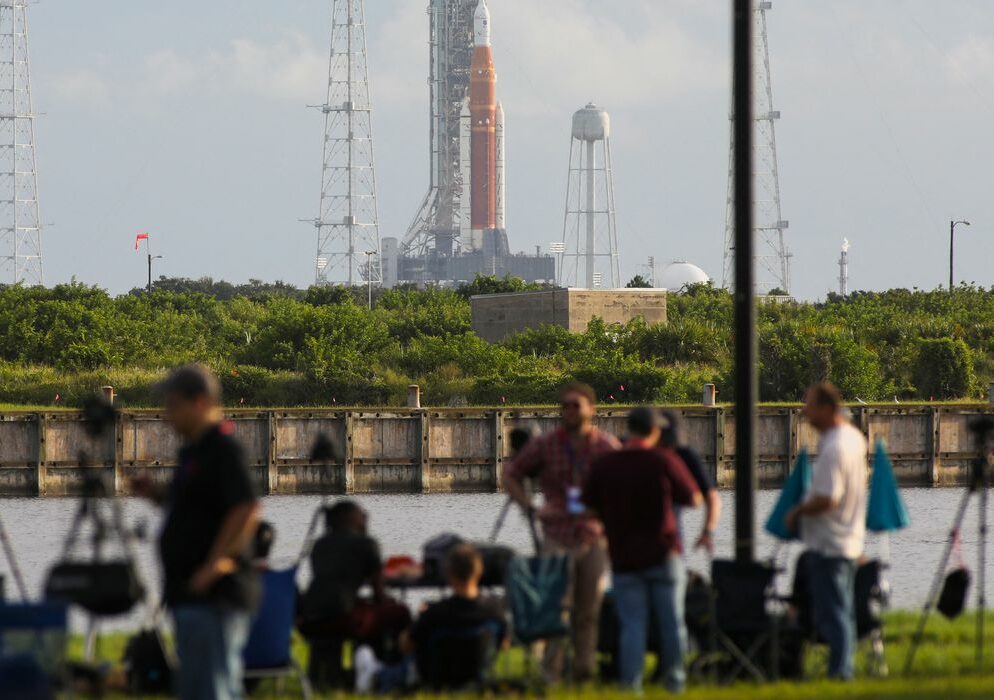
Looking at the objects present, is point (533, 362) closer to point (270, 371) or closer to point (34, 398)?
point (270, 371)

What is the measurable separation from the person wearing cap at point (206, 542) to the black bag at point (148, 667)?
263 centimetres

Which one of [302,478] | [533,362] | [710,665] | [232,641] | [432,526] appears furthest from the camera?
[533,362]

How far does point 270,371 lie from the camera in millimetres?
64188

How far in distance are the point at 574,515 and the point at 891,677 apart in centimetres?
253

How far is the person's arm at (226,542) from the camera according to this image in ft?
23.9

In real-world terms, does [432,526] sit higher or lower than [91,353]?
lower

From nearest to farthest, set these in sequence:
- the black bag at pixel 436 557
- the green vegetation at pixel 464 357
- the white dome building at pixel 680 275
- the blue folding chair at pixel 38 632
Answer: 1. the blue folding chair at pixel 38 632
2. the black bag at pixel 436 557
3. the green vegetation at pixel 464 357
4. the white dome building at pixel 680 275

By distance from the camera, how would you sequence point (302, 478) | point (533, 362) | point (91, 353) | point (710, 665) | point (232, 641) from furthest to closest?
point (91, 353), point (533, 362), point (302, 478), point (710, 665), point (232, 641)

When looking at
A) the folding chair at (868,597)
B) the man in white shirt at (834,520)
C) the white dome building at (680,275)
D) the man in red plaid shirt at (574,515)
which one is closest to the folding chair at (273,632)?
the man in red plaid shirt at (574,515)

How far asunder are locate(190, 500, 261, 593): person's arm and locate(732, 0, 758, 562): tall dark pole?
5522 mm

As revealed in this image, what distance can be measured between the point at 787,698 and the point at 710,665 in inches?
56.2

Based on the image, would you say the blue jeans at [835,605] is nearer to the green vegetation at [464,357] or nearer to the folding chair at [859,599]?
the folding chair at [859,599]

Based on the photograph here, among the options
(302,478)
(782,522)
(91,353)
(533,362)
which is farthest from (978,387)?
(782,522)

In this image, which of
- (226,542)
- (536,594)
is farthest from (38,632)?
(536,594)
